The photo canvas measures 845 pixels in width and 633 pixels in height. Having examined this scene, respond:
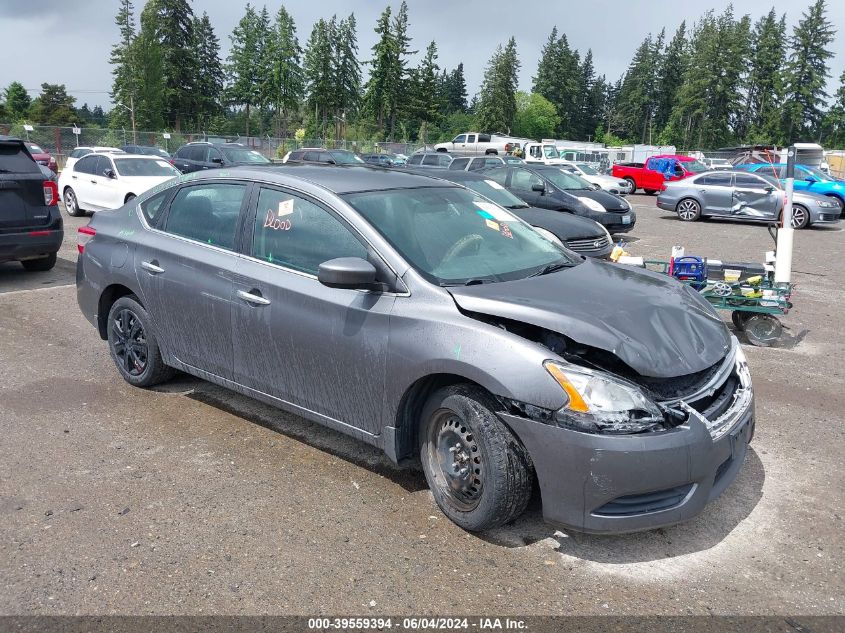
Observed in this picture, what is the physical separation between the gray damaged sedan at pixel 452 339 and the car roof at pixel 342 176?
2cm

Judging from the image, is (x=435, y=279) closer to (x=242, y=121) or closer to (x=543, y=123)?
(x=242, y=121)

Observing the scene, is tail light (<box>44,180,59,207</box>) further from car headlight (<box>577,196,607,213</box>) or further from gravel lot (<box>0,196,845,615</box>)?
car headlight (<box>577,196,607,213</box>)

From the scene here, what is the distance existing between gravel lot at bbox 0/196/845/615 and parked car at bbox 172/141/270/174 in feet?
52.3

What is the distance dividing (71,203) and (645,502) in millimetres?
17237

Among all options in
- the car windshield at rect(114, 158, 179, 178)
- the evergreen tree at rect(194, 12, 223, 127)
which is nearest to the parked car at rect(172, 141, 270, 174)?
the car windshield at rect(114, 158, 179, 178)

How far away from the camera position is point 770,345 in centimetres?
723

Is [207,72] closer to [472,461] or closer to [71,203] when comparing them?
[71,203]

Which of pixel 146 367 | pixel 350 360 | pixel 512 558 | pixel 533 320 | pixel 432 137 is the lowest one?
pixel 512 558

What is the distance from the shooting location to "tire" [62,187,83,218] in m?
17.0

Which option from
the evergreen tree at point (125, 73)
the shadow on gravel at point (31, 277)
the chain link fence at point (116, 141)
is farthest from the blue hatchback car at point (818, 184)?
the evergreen tree at point (125, 73)

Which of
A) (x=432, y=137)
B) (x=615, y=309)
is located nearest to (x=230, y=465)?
(x=615, y=309)

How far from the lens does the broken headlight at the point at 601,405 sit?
10.4 ft

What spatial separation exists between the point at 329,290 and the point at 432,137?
91.6 meters

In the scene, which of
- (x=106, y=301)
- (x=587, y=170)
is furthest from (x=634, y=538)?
(x=587, y=170)
